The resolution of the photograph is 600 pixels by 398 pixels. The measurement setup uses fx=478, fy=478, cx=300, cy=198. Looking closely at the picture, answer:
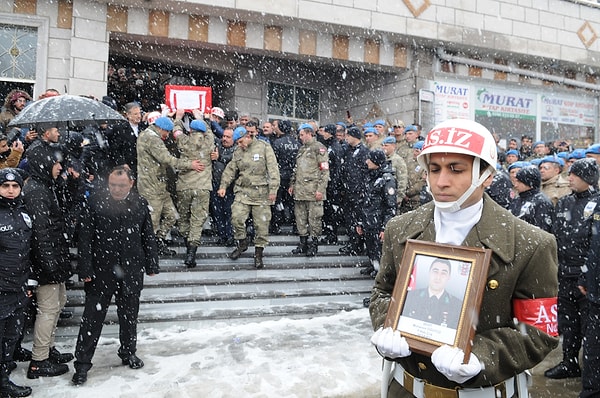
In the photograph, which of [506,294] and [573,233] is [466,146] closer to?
[506,294]

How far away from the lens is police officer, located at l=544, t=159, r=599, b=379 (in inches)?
196

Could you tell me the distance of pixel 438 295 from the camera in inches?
72.3

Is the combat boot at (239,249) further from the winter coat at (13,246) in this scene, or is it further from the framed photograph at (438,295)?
the framed photograph at (438,295)

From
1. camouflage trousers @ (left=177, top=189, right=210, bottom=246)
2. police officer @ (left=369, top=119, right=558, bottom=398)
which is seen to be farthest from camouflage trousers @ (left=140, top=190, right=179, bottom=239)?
police officer @ (left=369, top=119, right=558, bottom=398)

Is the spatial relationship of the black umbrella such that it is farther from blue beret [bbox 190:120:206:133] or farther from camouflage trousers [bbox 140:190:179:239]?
blue beret [bbox 190:120:206:133]

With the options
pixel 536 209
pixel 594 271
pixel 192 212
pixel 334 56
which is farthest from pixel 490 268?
pixel 334 56

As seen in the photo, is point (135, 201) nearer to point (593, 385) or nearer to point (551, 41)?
point (593, 385)

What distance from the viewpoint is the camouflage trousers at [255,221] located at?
25.4 ft

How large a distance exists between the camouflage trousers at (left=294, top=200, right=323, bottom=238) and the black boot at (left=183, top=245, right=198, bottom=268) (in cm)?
199

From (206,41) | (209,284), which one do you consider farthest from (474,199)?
(206,41)

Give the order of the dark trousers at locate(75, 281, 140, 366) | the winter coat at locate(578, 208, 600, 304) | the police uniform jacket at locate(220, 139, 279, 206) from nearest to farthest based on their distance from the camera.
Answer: the winter coat at locate(578, 208, 600, 304) → the dark trousers at locate(75, 281, 140, 366) → the police uniform jacket at locate(220, 139, 279, 206)

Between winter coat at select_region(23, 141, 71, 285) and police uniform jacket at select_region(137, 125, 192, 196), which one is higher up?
police uniform jacket at select_region(137, 125, 192, 196)

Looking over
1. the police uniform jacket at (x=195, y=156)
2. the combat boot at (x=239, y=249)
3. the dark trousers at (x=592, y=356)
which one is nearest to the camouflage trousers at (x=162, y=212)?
the police uniform jacket at (x=195, y=156)

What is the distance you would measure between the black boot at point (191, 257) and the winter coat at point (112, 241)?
2182 mm
